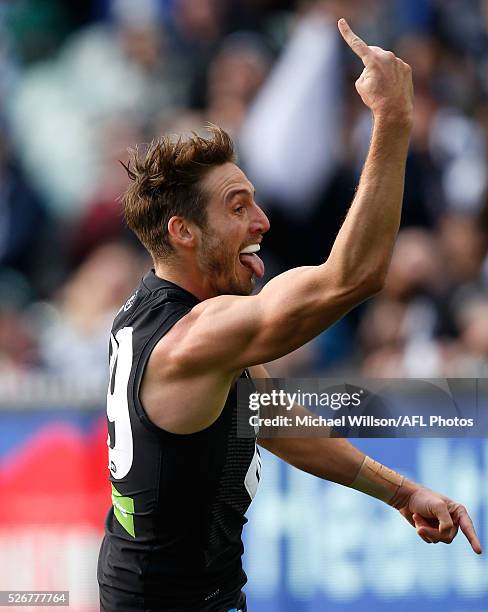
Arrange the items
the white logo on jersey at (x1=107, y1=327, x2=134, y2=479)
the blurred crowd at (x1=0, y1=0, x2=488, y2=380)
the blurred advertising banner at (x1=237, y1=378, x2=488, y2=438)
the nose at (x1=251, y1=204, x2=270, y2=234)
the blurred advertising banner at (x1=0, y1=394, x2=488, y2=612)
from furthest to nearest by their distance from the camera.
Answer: the blurred crowd at (x1=0, y1=0, x2=488, y2=380) < the blurred advertising banner at (x1=0, y1=394, x2=488, y2=612) < the blurred advertising banner at (x1=237, y1=378, x2=488, y2=438) < the nose at (x1=251, y1=204, x2=270, y2=234) < the white logo on jersey at (x1=107, y1=327, x2=134, y2=479)

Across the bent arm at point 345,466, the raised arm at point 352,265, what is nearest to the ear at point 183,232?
the raised arm at point 352,265

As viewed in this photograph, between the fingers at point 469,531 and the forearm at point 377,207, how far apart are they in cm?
122

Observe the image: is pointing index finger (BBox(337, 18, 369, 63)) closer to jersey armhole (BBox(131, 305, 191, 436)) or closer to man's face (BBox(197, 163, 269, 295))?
man's face (BBox(197, 163, 269, 295))

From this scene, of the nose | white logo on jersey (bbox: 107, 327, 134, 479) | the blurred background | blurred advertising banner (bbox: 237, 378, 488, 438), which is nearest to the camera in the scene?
white logo on jersey (bbox: 107, 327, 134, 479)

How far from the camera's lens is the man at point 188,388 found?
10.8ft

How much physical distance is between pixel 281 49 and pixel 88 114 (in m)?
1.61

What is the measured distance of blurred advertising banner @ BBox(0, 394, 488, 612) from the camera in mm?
5586

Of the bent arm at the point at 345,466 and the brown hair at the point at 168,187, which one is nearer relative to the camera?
the brown hair at the point at 168,187

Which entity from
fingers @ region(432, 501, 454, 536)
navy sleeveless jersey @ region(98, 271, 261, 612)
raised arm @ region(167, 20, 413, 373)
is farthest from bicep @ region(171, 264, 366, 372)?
fingers @ region(432, 501, 454, 536)

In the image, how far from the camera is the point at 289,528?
5684 millimetres

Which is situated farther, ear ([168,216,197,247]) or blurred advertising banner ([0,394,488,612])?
blurred advertising banner ([0,394,488,612])

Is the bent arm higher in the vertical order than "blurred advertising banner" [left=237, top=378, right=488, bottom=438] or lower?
lower

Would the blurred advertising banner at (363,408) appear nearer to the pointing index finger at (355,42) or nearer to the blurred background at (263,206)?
the blurred background at (263,206)

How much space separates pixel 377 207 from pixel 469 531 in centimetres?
138
